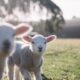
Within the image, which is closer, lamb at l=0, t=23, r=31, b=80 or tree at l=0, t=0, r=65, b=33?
lamb at l=0, t=23, r=31, b=80

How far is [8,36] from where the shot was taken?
7.00 m

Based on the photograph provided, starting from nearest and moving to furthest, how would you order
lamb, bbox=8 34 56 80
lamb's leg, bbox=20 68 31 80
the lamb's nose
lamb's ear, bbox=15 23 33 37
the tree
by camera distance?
the lamb's nose → lamb's ear, bbox=15 23 33 37 → lamb, bbox=8 34 56 80 → lamb's leg, bbox=20 68 31 80 → the tree

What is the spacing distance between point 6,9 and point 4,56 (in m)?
25.5

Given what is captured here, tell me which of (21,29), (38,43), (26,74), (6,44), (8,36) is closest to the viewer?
(6,44)

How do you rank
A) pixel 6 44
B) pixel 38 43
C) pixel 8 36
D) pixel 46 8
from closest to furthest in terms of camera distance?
1. pixel 6 44
2. pixel 8 36
3. pixel 38 43
4. pixel 46 8

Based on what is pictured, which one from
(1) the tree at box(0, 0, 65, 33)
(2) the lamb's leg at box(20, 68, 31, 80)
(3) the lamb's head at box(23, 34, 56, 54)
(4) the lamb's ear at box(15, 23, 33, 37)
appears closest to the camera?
(4) the lamb's ear at box(15, 23, 33, 37)

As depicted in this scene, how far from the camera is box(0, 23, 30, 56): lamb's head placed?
22.3ft

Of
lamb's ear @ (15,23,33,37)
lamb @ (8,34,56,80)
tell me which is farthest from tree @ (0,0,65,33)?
lamb's ear @ (15,23,33,37)

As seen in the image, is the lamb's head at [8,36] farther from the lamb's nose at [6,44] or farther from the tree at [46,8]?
the tree at [46,8]

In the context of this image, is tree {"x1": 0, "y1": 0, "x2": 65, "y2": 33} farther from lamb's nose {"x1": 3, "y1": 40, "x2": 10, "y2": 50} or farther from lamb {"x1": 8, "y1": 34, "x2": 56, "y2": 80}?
lamb's nose {"x1": 3, "y1": 40, "x2": 10, "y2": 50}

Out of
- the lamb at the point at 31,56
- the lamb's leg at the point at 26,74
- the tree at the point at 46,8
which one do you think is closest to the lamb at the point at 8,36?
the lamb at the point at 31,56

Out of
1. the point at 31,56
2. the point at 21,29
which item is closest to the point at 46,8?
the point at 31,56

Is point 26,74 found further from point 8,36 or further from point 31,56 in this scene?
point 8,36

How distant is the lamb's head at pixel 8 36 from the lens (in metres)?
6.81
